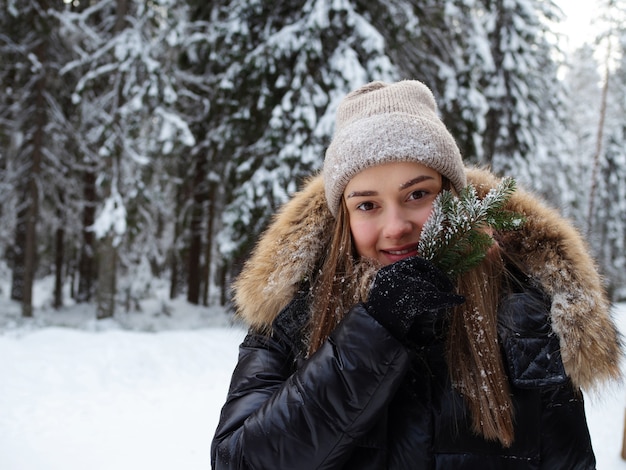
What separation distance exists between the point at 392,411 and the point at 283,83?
825cm

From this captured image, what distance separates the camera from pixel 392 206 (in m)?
1.65

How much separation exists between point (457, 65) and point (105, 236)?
8947 mm

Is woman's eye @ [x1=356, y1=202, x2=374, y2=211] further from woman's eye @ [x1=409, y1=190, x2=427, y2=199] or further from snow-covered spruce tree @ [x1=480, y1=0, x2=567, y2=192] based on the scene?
snow-covered spruce tree @ [x1=480, y1=0, x2=567, y2=192]

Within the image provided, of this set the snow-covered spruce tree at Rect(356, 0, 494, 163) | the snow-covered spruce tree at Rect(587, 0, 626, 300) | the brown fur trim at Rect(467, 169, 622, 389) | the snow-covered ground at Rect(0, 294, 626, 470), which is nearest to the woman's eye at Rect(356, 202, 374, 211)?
the brown fur trim at Rect(467, 169, 622, 389)

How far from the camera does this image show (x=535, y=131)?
44.6 ft

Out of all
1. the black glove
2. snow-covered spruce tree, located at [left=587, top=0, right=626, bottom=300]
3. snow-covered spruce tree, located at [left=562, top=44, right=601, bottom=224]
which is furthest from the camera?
snow-covered spruce tree, located at [left=562, top=44, right=601, bottom=224]

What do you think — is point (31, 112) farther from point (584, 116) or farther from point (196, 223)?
point (584, 116)

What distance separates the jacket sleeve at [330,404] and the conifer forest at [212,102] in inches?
198

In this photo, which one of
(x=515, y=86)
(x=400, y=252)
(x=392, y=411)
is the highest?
(x=515, y=86)

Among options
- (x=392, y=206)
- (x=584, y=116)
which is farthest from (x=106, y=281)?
(x=584, y=116)

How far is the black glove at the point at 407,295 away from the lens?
4.43ft

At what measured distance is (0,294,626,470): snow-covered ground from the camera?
4.95 metres

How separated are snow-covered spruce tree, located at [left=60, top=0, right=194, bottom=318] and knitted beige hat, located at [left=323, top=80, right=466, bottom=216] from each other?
911 cm

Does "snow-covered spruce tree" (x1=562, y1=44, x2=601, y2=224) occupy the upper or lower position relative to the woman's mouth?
upper
